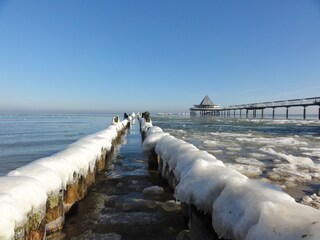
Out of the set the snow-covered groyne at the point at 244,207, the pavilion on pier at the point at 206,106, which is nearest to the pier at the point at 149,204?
the snow-covered groyne at the point at 244,207

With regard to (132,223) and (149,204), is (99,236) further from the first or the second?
(149,204)

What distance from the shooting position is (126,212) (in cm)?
519

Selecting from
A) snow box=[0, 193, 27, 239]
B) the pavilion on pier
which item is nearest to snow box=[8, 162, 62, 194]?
snow box=[0, 193, 27, 239]

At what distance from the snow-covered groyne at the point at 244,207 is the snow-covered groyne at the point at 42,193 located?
1.73m

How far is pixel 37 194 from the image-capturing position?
3.40 meters

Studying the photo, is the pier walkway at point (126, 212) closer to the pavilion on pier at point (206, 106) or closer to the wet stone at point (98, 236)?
the wet stone at point (98, 236)

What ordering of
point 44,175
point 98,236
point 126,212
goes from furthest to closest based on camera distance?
point 126,212 → point 98,236 → point 44,175

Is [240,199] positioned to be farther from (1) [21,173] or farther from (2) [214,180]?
(1) [21,173]

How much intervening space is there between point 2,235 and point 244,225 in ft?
6.74

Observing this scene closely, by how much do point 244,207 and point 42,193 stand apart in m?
2.33

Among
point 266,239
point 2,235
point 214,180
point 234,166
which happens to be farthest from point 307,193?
point 2,235

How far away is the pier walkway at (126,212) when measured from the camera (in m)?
4.34

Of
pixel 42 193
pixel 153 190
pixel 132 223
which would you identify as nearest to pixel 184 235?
pixel 132 223

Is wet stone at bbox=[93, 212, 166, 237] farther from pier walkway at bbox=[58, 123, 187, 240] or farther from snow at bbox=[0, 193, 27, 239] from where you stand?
snow at bbox=[0, 193, 27, 239]
